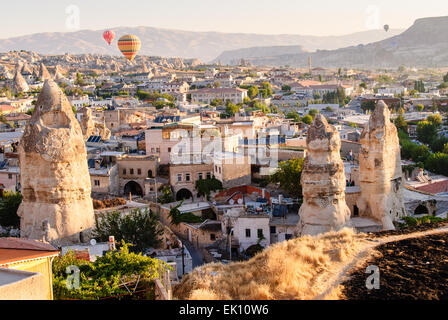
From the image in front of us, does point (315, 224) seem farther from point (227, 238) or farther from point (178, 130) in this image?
point (178, 130)

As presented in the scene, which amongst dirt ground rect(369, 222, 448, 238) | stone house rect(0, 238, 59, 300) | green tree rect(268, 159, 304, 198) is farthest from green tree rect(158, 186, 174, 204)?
stone house rect(0, 238, 59, 300)

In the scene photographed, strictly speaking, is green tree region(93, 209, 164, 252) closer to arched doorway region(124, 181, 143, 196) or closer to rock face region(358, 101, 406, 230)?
rock face region(358, 101, 406, 230)

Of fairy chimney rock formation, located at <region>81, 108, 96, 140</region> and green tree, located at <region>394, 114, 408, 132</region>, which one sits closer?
fairy chimney rock formation, located at <region>81, 108, 96, 140</region>

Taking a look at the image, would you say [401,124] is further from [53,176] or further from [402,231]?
[402,231]

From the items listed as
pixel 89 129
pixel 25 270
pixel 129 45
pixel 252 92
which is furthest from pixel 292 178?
pixel 252 92

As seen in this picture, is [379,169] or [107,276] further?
[379,169]

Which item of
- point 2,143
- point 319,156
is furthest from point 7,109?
point 319,156
